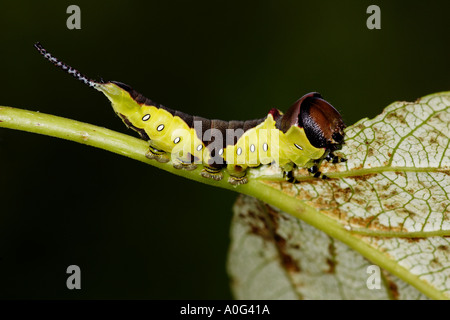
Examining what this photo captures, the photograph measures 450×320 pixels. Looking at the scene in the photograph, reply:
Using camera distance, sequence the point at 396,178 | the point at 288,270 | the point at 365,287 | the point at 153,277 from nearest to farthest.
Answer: the point at 396,178
the point at 365,287
the point at 288,270
the point at 153,277

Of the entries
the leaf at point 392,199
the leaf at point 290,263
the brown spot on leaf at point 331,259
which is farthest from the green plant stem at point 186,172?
the brown spot on leaf at point 331,259

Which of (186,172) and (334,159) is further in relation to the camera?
(334,159)

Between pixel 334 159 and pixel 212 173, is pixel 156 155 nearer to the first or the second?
pixel 212 173

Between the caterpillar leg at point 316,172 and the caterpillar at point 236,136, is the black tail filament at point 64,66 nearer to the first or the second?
the caterpillar at point 236,136

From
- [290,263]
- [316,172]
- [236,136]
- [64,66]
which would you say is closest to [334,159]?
[316,172]

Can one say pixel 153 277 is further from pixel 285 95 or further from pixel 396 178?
pixel 396 178

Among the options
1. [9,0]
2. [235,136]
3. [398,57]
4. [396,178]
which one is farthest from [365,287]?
[9,0]

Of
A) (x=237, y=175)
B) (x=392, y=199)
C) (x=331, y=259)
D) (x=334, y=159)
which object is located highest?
(x=334, y=159)
